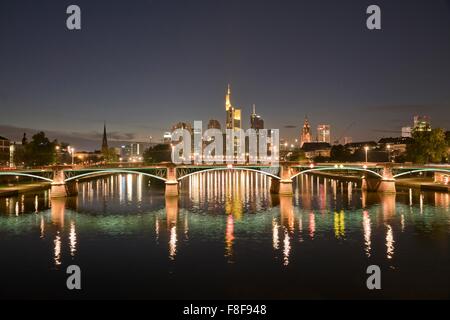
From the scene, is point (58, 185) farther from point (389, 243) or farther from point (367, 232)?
point (389, 243)

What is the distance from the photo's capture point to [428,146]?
329ft

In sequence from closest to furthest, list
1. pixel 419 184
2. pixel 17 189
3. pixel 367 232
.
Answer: pixel 367 232
pixel 17 189
pixel 419 184

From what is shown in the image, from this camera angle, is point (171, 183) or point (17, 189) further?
point (17, 189)

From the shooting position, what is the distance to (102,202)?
74.9 metres

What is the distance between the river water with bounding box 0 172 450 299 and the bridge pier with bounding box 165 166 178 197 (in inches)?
413

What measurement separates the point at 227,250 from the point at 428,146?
266 feet

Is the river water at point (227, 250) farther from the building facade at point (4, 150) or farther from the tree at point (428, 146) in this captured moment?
the building facade at point (4, 150)

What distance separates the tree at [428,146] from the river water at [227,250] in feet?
120

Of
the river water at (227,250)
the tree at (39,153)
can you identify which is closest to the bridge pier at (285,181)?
the river water at (227,250)

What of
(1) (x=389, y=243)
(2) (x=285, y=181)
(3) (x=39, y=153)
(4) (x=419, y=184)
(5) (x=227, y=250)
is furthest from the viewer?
(3) (x=39, y=153)

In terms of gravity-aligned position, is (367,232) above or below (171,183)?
below

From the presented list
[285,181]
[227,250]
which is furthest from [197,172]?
[227,250]

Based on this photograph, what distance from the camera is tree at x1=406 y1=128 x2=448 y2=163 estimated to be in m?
100
